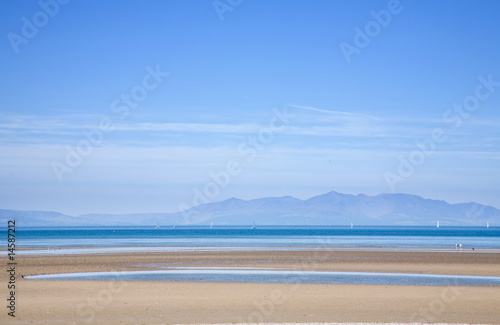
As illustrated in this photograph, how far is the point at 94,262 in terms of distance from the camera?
136ft

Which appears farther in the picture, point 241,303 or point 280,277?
point 280,277

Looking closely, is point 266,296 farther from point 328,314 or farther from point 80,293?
point 80,293

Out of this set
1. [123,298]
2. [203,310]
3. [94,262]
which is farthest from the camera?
[94,262]

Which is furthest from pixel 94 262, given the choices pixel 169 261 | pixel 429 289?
pixel 429 289

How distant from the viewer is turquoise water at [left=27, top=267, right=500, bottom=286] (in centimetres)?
2938

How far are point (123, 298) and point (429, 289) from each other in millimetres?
13040

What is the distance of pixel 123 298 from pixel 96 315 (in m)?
3.51

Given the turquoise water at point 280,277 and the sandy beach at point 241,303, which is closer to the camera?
the sandy beach at point 241,303

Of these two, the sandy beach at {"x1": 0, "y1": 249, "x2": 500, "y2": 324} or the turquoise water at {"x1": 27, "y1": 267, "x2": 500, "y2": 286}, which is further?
the turquoise water at {"x1": 27, "y1": 267, "x2": 500, "y2": 286}

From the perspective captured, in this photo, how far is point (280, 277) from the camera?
3095cm

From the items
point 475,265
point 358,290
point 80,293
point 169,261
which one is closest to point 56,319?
point 80,293

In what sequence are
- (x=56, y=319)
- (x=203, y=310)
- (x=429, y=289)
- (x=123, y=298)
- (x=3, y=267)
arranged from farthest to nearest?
(x=3, y=267)
(x=429, y=289)
(x=123, y=298)
(x=203, y=310)
(x=56, y=319)

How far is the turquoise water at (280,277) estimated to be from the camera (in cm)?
2938

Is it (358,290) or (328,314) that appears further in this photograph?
(358,290)
